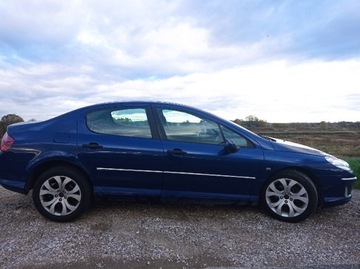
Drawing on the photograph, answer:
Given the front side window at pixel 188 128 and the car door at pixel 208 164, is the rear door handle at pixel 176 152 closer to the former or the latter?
the car door at pixel 208 164

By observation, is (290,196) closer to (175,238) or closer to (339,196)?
(339,196)

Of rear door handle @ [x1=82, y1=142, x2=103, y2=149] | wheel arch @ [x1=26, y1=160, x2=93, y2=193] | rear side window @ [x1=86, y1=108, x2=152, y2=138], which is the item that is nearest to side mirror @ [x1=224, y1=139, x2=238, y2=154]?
rear side window @ [x1=86, y1=108, x2=152, y2=138]

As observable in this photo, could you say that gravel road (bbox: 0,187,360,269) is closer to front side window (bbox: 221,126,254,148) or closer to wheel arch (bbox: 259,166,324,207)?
wheel arch (bbox: 259,166,324,207)

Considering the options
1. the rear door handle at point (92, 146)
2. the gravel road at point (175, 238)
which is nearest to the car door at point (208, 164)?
the gravel road at point (175, 238)

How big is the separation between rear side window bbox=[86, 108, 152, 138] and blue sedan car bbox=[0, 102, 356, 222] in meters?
0.01

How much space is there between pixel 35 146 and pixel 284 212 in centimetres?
339

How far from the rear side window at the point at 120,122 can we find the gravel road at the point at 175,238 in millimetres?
1119

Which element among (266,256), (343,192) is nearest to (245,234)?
(266,256)

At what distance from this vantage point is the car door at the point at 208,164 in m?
4.28

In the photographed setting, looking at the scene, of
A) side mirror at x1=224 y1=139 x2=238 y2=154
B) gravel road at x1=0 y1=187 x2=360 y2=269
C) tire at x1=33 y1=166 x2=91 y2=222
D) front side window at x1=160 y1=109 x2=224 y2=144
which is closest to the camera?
gravel road at x1=0 y1=187 x2=360 y2=269

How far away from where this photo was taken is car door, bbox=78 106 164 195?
4.27 meters

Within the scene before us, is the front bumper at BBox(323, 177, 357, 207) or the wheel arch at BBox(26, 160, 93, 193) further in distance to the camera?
the front bumper at BBox(323, 177, 357, 207)

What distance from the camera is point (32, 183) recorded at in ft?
14.3

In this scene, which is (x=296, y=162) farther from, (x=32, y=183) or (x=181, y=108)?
(x=32, y=183)
